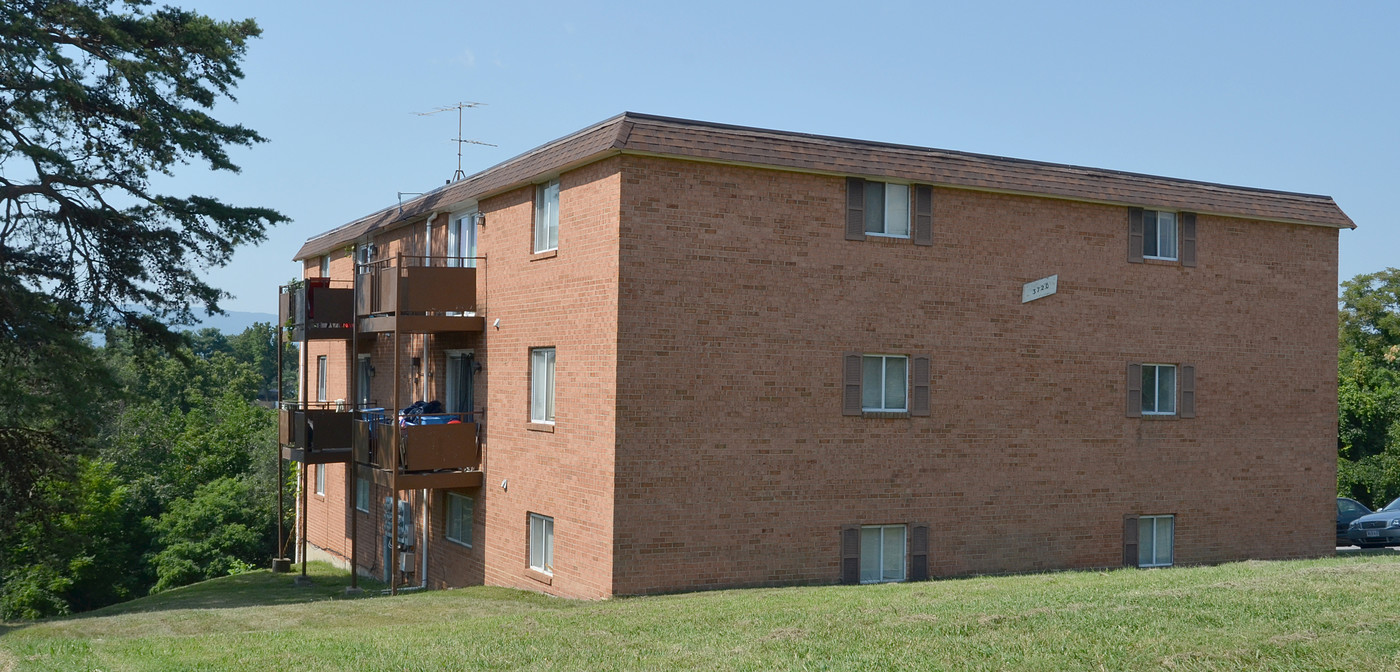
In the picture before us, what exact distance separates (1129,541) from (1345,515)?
988cm

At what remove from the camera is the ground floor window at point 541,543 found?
762 inches

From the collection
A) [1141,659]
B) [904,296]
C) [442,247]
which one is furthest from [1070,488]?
[442,247]

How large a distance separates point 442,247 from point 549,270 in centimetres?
554

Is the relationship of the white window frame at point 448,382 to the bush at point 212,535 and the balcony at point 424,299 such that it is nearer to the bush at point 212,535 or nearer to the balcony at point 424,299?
the balcony at point 424,299

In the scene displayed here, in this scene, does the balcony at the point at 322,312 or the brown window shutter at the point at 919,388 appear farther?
the balcony at the point at 322,312

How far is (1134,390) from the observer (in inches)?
827

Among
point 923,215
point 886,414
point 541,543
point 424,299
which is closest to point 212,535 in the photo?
point 424,299

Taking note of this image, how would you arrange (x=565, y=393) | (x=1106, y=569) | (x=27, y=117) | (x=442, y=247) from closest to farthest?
(x=565, y=393) → (x=1106, y=569) → (x=27, y=117) → (x=442, y=247)

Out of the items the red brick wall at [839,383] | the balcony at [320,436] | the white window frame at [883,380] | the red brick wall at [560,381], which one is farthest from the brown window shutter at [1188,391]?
the balcony at [320,436]

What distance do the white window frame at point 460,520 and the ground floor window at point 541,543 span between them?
8.02ft

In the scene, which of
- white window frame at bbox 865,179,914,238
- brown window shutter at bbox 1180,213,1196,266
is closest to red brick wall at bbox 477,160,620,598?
white window frame at bbox 865,179,914,238

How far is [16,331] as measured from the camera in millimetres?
22547

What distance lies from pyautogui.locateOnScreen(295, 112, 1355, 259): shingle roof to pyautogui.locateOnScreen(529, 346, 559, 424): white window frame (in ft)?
8.95

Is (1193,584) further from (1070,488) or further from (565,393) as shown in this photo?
(565,393)
